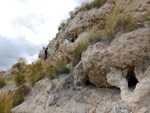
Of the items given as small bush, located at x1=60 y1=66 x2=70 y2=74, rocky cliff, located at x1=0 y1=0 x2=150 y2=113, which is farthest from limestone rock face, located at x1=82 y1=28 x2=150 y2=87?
small bush, located at x1=60 y1=66 x2=70 y2=74

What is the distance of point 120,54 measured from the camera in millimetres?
2391

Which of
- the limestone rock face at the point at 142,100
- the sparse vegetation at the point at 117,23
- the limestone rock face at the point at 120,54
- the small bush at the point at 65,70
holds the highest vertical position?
the sparse vegetation at the point at 117,23

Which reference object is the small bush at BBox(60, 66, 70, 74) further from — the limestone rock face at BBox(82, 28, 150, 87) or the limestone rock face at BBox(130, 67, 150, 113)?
the limestone rock face at BBox(130, 67, 150, 113)

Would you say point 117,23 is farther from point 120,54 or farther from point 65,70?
point 65,70

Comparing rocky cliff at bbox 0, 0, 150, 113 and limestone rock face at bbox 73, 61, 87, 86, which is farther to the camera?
limestone rock face at bbox 73, 61, 87, 86

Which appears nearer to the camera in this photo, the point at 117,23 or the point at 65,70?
the point at 117,23

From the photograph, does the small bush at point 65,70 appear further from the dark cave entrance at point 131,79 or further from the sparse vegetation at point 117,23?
the dark cave entrance at point 131,79

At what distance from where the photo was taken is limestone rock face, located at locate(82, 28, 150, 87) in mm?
2201

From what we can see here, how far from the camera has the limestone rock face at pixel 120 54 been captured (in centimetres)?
220

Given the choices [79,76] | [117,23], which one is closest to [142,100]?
[79,76]

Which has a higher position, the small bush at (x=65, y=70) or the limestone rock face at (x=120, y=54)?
the limestone rock face at (x=120, y=54)

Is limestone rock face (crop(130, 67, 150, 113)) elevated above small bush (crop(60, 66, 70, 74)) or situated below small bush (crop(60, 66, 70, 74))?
below

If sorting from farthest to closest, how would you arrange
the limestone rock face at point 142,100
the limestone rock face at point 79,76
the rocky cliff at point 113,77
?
the limestone rock face at point 79,76 < the rocky cliff at point 113,77 < the limestone rock face at point 142,100

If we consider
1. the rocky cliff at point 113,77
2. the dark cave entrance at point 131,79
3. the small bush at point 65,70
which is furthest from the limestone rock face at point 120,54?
the small bush at point 65,70
